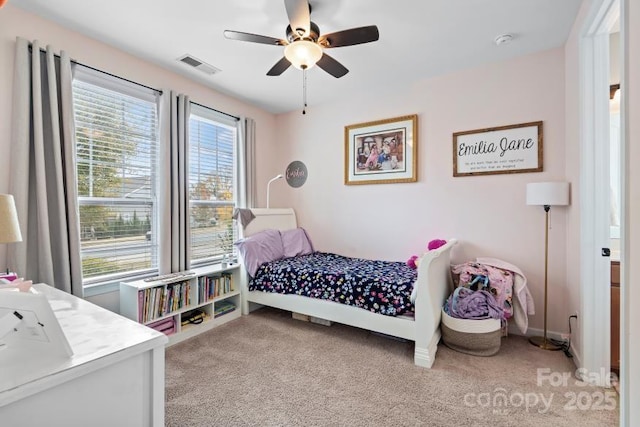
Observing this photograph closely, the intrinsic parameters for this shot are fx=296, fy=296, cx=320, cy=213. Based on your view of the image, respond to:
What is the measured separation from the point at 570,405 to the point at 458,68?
109 inches

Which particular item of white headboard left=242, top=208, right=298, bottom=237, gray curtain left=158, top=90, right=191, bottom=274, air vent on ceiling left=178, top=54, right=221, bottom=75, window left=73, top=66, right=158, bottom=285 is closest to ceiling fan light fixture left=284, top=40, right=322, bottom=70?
air vent on ceiling left=178, top=54, right=221, bottom=75

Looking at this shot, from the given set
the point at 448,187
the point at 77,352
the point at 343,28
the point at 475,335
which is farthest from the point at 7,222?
the point at 448,187

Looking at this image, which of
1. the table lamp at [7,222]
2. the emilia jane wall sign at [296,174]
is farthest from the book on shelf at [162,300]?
the emilia jane wall sign at [296,174]

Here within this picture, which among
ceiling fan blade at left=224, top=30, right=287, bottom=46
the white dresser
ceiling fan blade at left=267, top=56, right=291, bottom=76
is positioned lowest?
the white dresser

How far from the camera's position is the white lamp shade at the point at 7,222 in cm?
136

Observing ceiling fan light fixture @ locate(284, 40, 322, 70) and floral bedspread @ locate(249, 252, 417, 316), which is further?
floral bedspread @ locate(249, 252, 417, 316)

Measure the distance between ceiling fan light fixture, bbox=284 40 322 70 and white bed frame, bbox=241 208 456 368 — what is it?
5.15 ft

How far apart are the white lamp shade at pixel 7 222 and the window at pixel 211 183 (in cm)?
175

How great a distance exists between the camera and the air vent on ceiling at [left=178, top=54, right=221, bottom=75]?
8.69 feet

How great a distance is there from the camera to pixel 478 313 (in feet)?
7.44

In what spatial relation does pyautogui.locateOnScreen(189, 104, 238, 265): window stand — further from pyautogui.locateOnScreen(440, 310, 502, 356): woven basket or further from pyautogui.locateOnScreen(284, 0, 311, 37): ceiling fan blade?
pyautogui.locateOnScreen(440, 310, 502, 356): woven basket

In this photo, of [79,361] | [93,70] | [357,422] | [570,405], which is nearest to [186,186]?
[93,70]

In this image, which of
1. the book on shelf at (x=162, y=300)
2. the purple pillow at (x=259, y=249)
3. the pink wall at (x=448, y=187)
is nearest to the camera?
the book on shelf at (x=162, y=300)

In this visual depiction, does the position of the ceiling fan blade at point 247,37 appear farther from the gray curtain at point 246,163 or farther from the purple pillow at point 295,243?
the purple pillow at point 295,243
